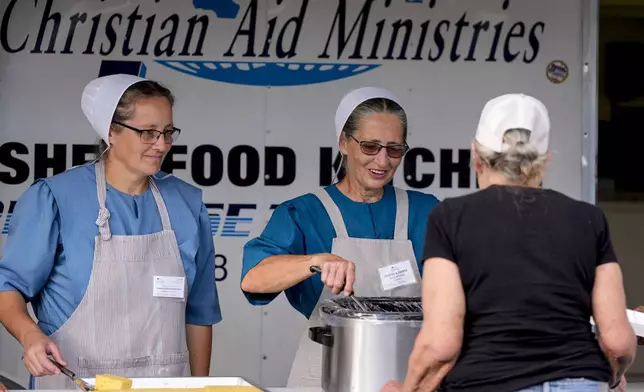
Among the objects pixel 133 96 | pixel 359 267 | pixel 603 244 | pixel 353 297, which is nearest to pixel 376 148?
pixel 359 267

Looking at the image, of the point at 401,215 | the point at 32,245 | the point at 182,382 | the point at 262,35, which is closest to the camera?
the point at 182,382

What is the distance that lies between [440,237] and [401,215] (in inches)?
51.1

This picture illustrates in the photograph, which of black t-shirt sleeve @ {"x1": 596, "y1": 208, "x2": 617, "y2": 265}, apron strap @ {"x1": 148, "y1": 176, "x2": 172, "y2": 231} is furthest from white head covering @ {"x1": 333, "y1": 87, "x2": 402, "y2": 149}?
black t-shirt sleeve @ {"x1": 596, "y1": 208, "x2": 617, "y2": 265}

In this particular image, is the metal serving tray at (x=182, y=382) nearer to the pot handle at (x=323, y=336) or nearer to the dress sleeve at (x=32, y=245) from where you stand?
the pot handle at (x=323, y=336)

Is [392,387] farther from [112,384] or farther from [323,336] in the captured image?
[112,384]

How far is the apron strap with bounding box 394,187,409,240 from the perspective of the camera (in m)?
3.25

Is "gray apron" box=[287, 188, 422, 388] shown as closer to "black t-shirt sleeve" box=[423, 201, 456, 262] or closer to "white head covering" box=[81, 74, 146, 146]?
"white head covering" box=[81, 74, 146, 146]

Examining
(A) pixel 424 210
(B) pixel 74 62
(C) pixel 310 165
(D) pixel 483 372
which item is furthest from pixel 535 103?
(B) pixel 74 62

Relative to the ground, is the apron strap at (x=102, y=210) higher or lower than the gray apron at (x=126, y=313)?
higher

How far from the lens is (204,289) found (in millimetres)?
3254

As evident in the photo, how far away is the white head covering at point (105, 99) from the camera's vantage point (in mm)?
3016

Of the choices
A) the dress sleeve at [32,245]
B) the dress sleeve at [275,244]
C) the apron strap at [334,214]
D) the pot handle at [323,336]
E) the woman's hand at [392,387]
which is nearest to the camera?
the woman's hand at [392,387]

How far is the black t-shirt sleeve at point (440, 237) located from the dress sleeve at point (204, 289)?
1.34 m

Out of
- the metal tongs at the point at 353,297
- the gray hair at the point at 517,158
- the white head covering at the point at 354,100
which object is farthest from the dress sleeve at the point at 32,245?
the gray hair at the point at 517,158
